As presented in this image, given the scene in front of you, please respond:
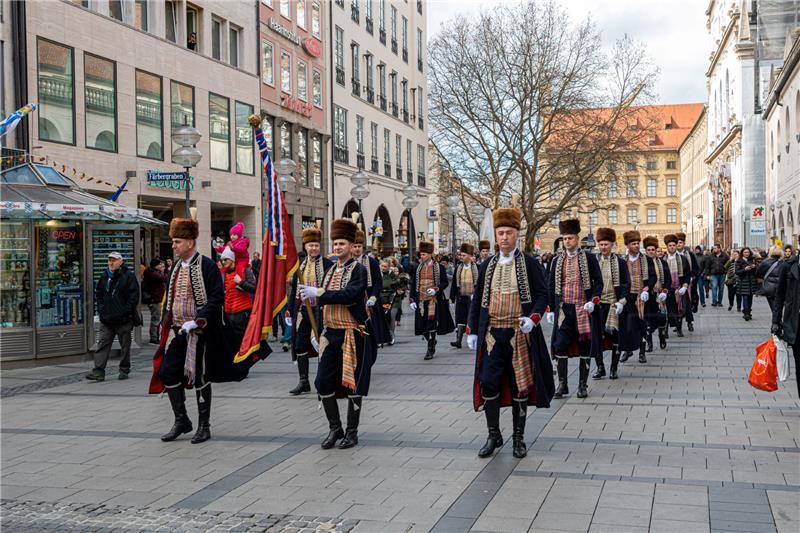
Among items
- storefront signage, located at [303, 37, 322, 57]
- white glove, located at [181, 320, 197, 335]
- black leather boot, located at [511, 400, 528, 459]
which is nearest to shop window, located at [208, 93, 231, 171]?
storefront signage, located at [303, 37, 322, 57]

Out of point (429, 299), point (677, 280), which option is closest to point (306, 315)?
point (429, 299)

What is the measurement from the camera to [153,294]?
17.7m

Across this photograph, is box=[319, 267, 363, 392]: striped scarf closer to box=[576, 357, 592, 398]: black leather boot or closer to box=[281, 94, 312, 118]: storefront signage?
box=[576, 357, 592, 398]: black leather boot

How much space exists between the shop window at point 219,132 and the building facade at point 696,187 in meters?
49.0

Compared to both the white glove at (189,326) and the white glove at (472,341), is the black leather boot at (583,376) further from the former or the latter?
the white glove at (189,326)

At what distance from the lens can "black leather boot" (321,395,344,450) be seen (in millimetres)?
7312

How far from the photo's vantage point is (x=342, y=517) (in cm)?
529

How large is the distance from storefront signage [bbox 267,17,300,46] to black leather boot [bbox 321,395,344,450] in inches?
990

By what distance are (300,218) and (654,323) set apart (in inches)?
797

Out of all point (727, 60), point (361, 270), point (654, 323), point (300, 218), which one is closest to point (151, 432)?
point (361, 270)

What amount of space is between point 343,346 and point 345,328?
16 centimetres

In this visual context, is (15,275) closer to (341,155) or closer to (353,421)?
(353,421)

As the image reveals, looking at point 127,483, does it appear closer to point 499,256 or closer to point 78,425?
point 78,425

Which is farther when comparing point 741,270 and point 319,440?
point 741,270
